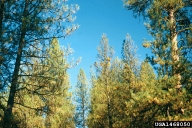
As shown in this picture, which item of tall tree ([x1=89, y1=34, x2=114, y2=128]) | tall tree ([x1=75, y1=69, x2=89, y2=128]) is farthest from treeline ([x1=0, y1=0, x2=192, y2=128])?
tall tree ([x1=75, y1=69, x2=89, y2=128])

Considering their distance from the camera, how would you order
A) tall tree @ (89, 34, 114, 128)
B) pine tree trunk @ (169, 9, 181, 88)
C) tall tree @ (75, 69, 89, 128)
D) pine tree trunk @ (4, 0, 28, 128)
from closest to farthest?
1. pine tree trunk @ (4, 0, 28, 128)
2. pine tree trunk @ (169, 9, 181, 88)
3. tall tree @ (89, 34, 114, 128)
4. tall tree @ (75, 69, 89, 128)

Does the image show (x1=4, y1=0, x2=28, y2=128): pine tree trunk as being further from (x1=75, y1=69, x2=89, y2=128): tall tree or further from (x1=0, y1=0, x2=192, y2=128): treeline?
(x1=75, y1=69, x2=89, y2=128): tall tree

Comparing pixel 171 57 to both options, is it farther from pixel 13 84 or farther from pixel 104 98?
pixel 104 98

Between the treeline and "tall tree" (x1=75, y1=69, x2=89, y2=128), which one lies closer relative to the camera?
the treeline

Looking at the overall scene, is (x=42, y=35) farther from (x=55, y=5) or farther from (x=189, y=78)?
(x=189, y=78)

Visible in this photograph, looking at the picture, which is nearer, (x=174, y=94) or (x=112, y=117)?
(x=174, y=94)

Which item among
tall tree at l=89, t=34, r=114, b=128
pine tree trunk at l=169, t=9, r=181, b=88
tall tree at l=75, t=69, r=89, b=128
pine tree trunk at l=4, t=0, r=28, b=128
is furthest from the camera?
tall tree at l=75, t=69, r=89, b=128

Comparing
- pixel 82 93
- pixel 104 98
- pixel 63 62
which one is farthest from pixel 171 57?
pixel 82 93

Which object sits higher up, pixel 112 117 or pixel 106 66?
pixel 106 66

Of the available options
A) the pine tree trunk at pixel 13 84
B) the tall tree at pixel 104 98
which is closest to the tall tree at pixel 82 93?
the tall tree at pixel 104 98

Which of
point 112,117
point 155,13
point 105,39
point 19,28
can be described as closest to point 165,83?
point 155,13

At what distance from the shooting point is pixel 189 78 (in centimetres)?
761

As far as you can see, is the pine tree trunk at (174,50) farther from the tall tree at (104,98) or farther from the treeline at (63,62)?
the tall tree at (104,98)

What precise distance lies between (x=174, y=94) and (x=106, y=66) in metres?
12.3
